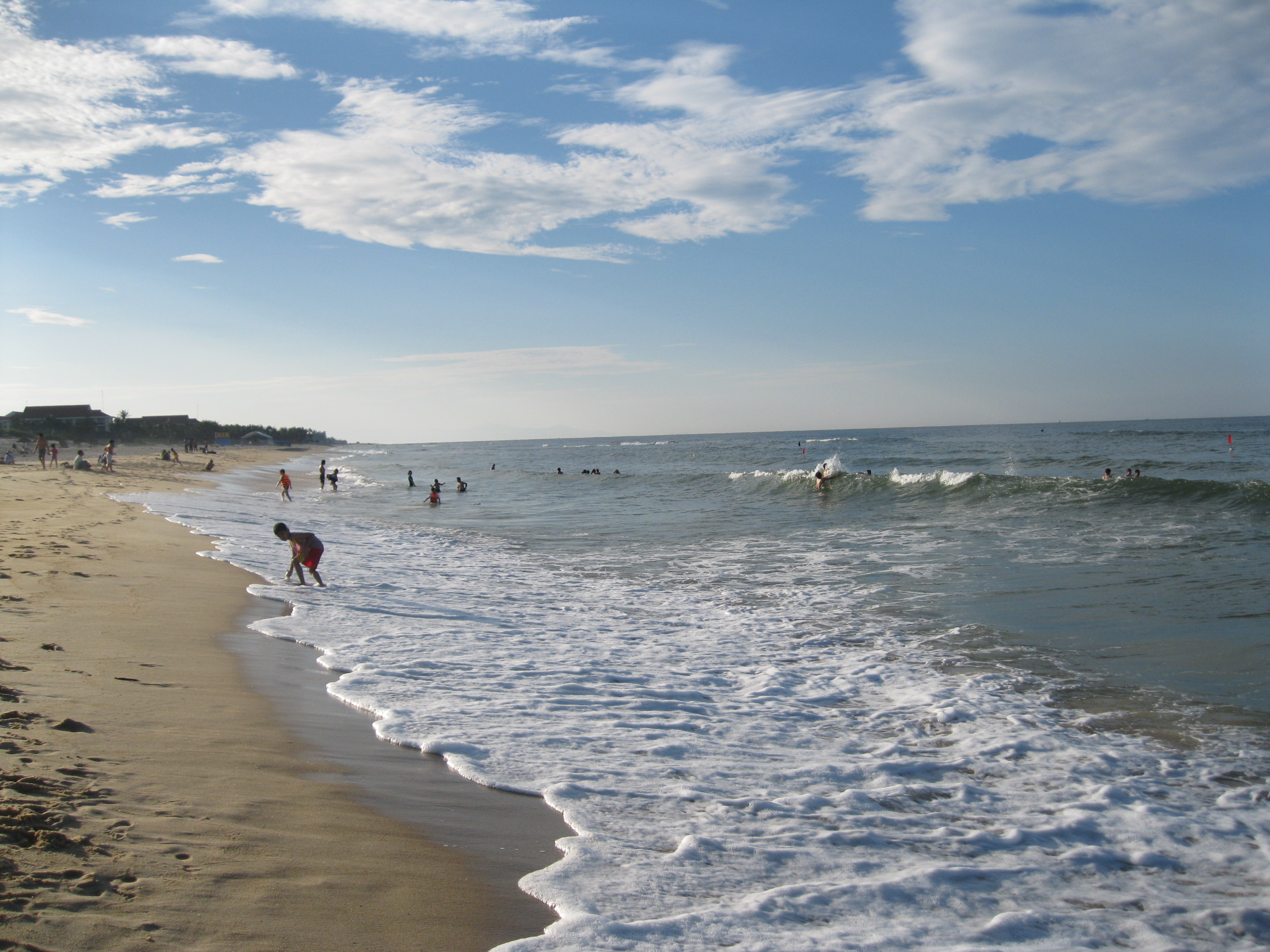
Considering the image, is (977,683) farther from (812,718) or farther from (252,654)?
(252,654)

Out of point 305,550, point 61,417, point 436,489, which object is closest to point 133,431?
point 61,417

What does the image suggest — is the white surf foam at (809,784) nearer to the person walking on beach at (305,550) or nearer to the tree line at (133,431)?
the person walking on beach at (305,550)

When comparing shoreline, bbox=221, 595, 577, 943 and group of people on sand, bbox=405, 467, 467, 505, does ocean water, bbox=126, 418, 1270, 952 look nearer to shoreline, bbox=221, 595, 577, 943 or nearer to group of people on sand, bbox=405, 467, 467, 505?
shoreline, bbox=221, 595, 577, 943

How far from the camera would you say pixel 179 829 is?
10.5 feet

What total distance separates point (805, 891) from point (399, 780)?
235 centimetres

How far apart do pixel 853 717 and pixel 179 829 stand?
4.64 meters

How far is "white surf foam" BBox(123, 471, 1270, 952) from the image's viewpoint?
316 centimetres

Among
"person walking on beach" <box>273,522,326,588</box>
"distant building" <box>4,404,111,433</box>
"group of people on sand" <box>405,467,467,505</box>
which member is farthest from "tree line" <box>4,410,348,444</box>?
"person walking on beach" <box>273,522,326,588</box>

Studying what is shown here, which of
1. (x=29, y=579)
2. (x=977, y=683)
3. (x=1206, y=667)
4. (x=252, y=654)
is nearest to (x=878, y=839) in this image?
(x=977, y=683)

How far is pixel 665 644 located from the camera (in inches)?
319

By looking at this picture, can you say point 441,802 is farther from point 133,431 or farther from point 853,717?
point 133,431

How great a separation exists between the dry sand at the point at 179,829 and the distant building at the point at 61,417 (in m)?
72.4

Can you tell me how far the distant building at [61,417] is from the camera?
216 ft

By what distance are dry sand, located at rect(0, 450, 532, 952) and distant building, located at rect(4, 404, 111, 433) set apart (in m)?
72.4
